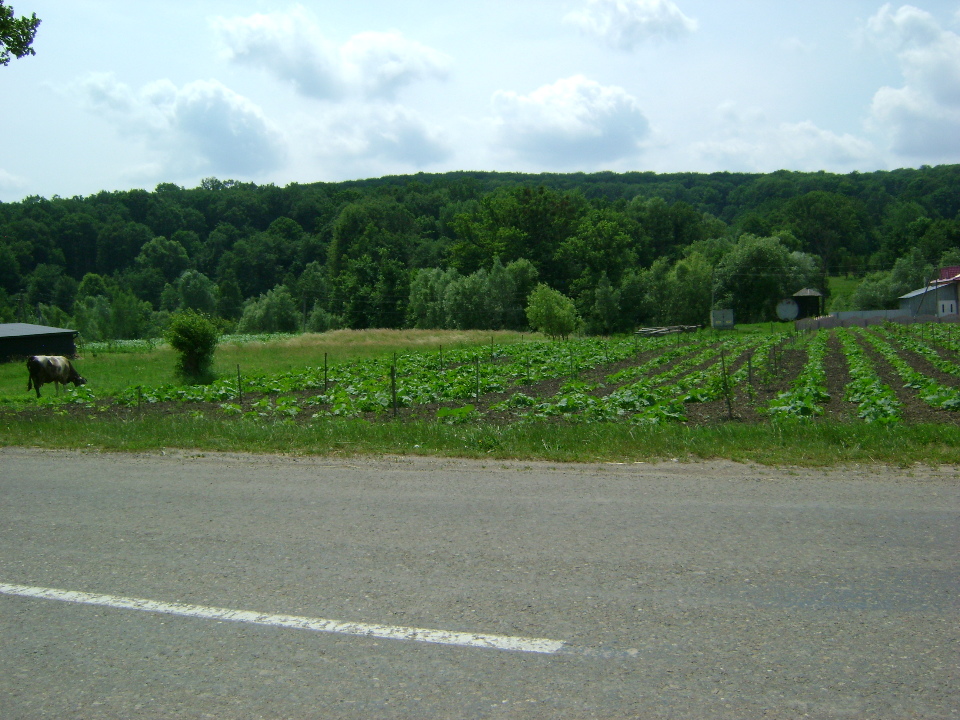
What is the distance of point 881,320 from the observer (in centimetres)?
7306

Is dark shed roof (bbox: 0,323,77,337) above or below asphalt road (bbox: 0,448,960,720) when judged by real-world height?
above

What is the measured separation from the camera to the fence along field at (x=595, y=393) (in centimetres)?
1470

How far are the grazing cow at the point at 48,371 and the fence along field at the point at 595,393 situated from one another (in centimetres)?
174

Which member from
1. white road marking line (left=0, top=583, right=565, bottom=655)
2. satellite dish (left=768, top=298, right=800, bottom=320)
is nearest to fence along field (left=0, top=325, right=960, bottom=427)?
white road marking line (left=0, top=583, right=565, bottom=655)

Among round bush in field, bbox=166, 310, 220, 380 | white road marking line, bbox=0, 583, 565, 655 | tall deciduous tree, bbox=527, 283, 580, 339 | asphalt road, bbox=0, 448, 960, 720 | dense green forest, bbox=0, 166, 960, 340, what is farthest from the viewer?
dense green forest, bbox=0, 166, 960, 340

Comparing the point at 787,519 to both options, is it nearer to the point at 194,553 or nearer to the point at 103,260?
the point at 194,553

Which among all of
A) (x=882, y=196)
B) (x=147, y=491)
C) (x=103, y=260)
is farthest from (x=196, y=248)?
(x=147, y=491)

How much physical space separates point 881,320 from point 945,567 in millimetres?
76333

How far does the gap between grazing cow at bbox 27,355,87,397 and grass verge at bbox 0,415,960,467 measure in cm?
2040

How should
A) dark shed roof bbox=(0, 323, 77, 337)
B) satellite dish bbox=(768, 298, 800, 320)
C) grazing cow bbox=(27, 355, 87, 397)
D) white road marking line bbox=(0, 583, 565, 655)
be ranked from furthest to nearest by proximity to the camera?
satellite dish bbox=(768, 298, 800, 320) → dark shed roof bbox=(0, 323, 77, 337) → grazing cow bbox=(27, 355, 87, 397) → white road marking line bbox=(0, 583, 565, 655)

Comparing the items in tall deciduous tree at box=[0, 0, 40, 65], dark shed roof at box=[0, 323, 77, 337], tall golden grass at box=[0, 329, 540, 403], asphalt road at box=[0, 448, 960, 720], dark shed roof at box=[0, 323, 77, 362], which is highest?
tall deciduous tree at box=[0, 0, 40, 65]

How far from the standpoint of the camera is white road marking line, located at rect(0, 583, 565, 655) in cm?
425

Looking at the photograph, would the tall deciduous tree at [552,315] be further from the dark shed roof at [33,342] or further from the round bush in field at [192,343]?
the dark shed roof at [33,342]

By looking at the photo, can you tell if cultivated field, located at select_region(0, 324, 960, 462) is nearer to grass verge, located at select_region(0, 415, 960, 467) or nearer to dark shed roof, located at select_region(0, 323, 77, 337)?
grass verge, located at select_region(0, 415, 960, 467)
